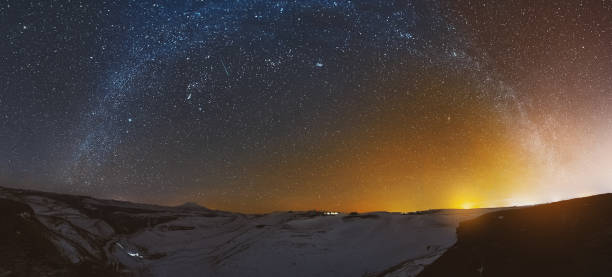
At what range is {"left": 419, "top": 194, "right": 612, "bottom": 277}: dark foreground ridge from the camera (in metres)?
12.1

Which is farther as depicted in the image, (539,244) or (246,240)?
(246,240)

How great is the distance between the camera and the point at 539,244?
1400 cm

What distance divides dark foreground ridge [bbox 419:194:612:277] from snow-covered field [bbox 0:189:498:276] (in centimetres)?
135

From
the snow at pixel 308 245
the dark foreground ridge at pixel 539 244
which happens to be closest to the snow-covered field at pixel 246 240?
the snow at pixel 308 245

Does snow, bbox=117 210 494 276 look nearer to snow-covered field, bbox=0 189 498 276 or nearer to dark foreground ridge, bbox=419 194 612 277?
snow-covered field, bbox=0 189 498 276

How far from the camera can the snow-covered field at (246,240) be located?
18750 mm

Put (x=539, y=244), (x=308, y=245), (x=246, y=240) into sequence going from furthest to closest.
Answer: (x=246, y=240)
(x=308, y=245)
(x=539, y=244)

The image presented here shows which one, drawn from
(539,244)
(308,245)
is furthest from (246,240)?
(539,244)

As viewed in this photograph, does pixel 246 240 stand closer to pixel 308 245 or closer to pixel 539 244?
pixel 308 245

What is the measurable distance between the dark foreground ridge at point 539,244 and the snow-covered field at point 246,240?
1353mm

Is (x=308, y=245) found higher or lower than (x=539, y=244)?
lower

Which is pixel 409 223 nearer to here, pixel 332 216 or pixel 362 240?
pixel 362 240

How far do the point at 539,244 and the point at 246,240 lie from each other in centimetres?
1691

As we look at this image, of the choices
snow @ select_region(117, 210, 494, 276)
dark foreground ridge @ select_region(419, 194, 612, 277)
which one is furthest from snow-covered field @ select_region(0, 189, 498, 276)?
dark foreground ridge @ select_region(419, 194, 612, 277)
